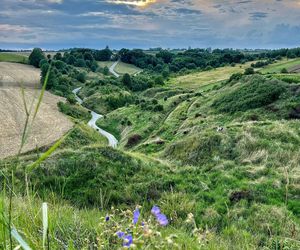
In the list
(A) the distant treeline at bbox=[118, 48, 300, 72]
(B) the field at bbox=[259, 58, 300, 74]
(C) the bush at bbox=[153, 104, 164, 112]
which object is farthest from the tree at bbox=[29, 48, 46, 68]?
(B) the field at bbox=[259, 58, 300, 74]

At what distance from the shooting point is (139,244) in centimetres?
220

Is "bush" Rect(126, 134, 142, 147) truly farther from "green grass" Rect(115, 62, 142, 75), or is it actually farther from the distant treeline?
"green grass" Rect(115, 62, 142, 75)

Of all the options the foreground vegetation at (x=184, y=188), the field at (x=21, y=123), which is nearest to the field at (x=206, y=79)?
the field at (x=21, y=123)

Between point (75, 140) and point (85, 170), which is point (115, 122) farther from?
point (85, 170)

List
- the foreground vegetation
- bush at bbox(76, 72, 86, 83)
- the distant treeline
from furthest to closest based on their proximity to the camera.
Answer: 1. bush at bbox(76, 72, 86, 83)
2. the distant treeline
3. the foreground vegetation

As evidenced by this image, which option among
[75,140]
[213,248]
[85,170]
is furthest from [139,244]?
[75,140]

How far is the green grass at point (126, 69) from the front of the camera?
527 ft

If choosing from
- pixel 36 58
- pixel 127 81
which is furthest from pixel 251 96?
pixel 36 58

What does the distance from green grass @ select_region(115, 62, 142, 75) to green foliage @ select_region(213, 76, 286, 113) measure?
10814cm

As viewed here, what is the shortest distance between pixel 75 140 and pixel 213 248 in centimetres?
5460

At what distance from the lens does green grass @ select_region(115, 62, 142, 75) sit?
527 ft

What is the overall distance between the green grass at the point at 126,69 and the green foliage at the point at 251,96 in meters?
108

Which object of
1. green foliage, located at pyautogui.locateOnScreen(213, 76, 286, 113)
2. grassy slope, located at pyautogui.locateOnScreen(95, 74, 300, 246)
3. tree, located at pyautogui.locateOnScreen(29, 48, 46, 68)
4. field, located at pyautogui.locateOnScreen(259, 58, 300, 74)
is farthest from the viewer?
tree, located at pyautogui.locateOnScreen(29, 48, 46, 68)

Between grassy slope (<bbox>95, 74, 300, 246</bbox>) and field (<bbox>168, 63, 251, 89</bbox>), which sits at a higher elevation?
field (<bbox>168, 63, 251, 89</bbox>)
